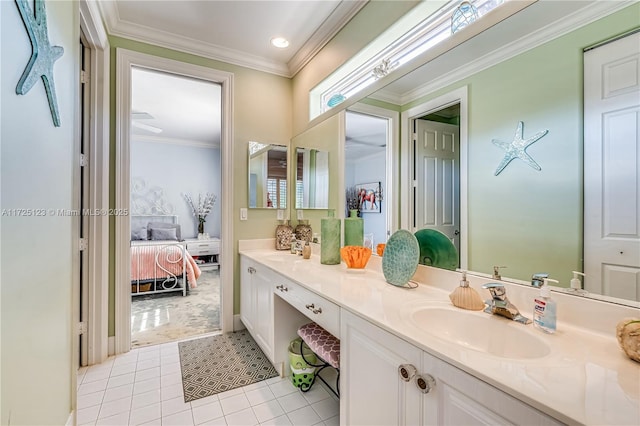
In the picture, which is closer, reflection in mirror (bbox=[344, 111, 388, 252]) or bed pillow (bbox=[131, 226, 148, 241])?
reflection in mirror (bbox=[344, 111, 388, 252])

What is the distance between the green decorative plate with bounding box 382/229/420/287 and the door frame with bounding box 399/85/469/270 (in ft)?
0.55

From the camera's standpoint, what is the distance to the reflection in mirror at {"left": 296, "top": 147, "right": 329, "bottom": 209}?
2477mm

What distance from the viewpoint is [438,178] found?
1.51 m

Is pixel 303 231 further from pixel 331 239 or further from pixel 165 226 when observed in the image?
pixel 165 226

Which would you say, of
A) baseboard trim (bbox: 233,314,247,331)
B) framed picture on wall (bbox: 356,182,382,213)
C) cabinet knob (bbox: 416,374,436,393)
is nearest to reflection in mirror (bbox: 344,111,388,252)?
framed picture on wall (bbox: 356,182,382,213)

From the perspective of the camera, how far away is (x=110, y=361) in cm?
223

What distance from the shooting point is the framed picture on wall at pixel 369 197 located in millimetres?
1880

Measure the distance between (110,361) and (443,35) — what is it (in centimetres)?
319

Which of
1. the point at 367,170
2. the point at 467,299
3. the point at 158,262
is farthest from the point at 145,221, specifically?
the point at 467,299

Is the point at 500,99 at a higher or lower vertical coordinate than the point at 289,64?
lower

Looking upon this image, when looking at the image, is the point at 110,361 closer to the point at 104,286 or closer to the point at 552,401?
the point at 104,286

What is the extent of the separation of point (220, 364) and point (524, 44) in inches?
102

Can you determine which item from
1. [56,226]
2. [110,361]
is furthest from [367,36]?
[110,361]

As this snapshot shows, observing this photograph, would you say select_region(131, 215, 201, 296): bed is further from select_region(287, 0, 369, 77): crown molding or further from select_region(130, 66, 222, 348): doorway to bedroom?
select_region(287, 0, 369, 77): crown molding
